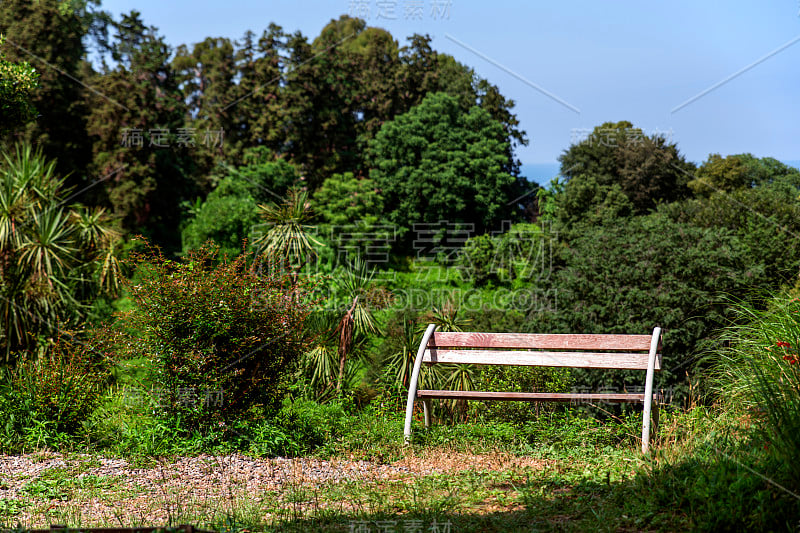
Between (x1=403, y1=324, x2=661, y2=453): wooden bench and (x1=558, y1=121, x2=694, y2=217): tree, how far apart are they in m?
16.4

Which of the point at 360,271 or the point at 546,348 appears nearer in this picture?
the point at 546,348

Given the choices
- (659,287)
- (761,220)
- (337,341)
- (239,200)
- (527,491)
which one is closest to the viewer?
(527,491)

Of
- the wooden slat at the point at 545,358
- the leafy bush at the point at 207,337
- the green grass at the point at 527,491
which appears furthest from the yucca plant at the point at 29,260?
the wooden slat at the point at 545,358

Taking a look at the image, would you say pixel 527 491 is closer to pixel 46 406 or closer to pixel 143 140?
pixel 46 406

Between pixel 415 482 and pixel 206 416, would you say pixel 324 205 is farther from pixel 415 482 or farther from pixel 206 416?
pixel 415 482

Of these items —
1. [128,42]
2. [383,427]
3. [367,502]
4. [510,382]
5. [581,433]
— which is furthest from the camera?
[128,42]

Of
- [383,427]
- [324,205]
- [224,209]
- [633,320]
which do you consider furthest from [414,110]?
[383,427]

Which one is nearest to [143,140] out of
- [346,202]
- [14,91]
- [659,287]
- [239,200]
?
[239,200]

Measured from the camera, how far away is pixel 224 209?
818 inches

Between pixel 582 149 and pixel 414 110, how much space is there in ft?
20.1

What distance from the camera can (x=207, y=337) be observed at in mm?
6492

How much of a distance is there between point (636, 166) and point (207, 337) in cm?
1909

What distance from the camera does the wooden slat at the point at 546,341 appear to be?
648 centimetres

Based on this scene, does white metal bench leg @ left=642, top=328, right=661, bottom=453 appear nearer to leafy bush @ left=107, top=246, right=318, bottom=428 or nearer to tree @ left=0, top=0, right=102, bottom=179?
leafy bush @ left=107, top=246, right=318, bottom=428
